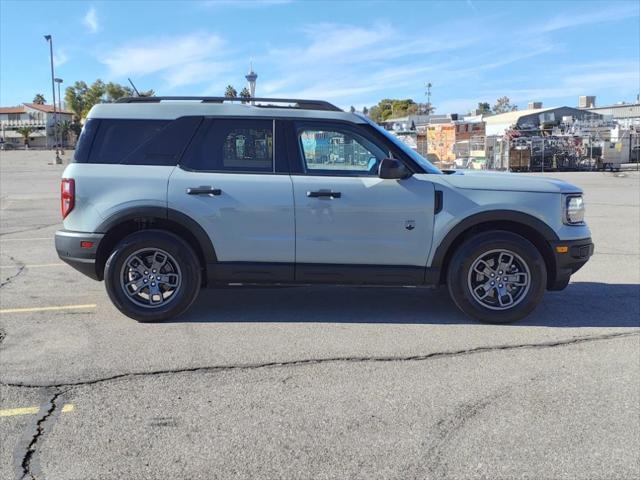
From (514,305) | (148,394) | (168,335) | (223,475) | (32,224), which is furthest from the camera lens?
(32,224)

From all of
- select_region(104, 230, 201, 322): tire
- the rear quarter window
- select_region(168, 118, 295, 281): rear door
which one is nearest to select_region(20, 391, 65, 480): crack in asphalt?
select_region(104, 230, 201, 322): tire

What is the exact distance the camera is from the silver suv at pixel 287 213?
17.1 ft

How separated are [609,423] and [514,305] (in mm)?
1959

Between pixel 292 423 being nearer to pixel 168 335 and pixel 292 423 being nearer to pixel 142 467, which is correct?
pixel 142 467

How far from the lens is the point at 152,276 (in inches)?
212

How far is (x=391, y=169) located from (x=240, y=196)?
4.48 feet

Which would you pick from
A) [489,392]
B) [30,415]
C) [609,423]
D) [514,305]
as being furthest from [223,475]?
[514,305]

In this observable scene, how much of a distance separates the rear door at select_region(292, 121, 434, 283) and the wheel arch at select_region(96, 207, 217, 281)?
88 centimetres

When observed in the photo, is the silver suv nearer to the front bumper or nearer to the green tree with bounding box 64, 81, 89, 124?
the front bumper

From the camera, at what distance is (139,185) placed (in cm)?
523

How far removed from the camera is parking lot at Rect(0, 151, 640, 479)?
3076mm

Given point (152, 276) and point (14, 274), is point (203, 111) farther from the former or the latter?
point (14, 274)

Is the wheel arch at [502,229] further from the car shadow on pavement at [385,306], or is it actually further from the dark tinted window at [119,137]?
the dark tinted window at [119,137]

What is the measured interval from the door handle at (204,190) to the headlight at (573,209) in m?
3.16
